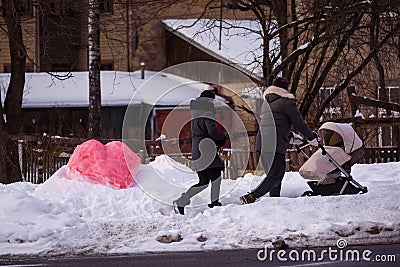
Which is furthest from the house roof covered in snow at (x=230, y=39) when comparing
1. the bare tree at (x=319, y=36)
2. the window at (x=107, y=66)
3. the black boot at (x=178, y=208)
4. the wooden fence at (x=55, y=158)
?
the black boot at (x=178, y=208)

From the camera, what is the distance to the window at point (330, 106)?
23.5 meters

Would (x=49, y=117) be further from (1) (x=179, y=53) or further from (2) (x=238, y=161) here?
(2) (x=238, y=161)

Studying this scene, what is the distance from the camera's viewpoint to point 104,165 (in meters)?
13.4

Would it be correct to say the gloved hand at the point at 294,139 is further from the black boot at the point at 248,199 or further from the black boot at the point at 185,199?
the black boot at the point at 185,199

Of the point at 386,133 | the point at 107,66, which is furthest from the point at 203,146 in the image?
the point at 107,66

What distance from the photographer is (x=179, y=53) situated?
3691 centimetres

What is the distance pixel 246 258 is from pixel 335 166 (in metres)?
4.00

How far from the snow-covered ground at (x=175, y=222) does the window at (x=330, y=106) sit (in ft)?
35.6

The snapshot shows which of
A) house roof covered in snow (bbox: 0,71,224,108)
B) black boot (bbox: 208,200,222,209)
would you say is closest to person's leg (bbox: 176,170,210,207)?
black boot (bbox: 208,200,222,209)

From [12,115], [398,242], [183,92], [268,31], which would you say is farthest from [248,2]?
[398,242]

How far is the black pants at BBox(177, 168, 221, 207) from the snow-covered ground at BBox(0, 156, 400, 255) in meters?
0.23

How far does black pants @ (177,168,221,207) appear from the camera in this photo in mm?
11625

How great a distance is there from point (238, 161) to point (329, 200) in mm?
7021

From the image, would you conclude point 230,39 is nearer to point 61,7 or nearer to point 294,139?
point 61,7
